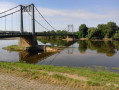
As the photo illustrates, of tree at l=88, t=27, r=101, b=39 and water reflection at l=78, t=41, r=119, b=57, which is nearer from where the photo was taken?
water reflection at l=78, t=41, r=119, b=57

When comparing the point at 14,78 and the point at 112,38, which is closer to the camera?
the point at 14,78

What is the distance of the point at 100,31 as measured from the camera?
111 m

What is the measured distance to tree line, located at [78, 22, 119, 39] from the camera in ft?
353

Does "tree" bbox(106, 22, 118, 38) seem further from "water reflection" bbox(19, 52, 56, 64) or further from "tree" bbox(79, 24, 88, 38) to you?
"water reflection" bbox(19, 52, 56, 64)

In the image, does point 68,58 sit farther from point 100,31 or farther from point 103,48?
point 100,31

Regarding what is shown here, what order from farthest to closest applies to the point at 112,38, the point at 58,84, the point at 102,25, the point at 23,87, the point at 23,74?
the point at 102,25 < the point at 112,38 < the point at 23,74 < the point at 58,84 < the point at 23,87

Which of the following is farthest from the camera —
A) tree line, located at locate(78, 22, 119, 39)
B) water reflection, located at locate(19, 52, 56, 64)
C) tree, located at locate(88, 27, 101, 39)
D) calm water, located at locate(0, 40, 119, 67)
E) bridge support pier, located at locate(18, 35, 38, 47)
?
tree line, located at locate(78, 22, 119, 39)

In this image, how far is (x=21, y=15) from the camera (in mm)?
49562

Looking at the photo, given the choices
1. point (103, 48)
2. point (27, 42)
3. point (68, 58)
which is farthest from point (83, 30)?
point (68, 58)

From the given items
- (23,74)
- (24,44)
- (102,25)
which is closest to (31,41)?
(24,44)

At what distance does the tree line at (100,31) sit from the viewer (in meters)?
108

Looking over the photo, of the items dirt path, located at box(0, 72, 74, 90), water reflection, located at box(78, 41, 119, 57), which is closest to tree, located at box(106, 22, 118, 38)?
water reflection, located at box(78, 41, 119, 57)

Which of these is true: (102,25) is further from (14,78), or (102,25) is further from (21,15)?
(14,78)

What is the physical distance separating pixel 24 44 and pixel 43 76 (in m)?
38.3
